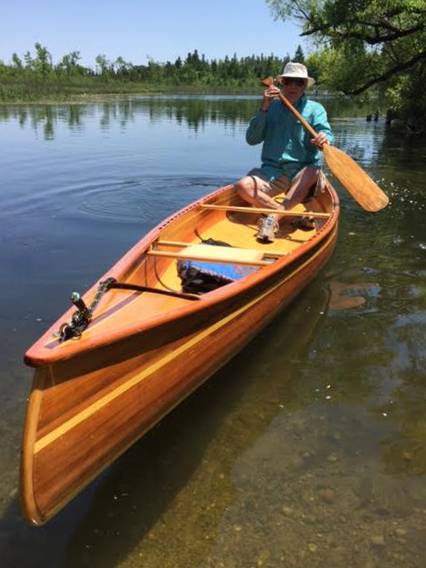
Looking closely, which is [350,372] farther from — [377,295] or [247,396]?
[377,295]

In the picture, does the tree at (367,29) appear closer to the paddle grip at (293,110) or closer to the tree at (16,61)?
the paddle grip at (293,110)

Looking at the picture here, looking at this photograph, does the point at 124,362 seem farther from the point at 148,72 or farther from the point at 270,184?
the point at 148,72

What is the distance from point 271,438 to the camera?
11.8 ft

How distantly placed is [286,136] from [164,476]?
4.49m

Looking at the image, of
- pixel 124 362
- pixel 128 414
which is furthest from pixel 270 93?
pixel 128 414

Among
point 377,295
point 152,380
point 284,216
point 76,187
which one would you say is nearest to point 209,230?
point 284,216

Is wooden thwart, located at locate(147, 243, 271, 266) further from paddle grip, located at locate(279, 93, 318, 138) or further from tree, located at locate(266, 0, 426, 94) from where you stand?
tree, located at locate(266, 0, 426, 94)

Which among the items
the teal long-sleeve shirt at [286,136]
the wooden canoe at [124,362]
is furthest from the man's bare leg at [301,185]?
the wooden canoe at [124,362]

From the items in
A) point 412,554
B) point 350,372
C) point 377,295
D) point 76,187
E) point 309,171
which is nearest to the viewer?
point 412,554

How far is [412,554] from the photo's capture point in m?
2.72

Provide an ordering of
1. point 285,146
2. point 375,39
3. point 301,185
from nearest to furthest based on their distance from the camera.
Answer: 1. point 301,185
2. point 285,146
3. point 375,39

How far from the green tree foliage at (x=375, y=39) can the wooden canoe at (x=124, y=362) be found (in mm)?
13554

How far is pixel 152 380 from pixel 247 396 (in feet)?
4.18

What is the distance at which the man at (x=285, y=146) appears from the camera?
19.8ft
